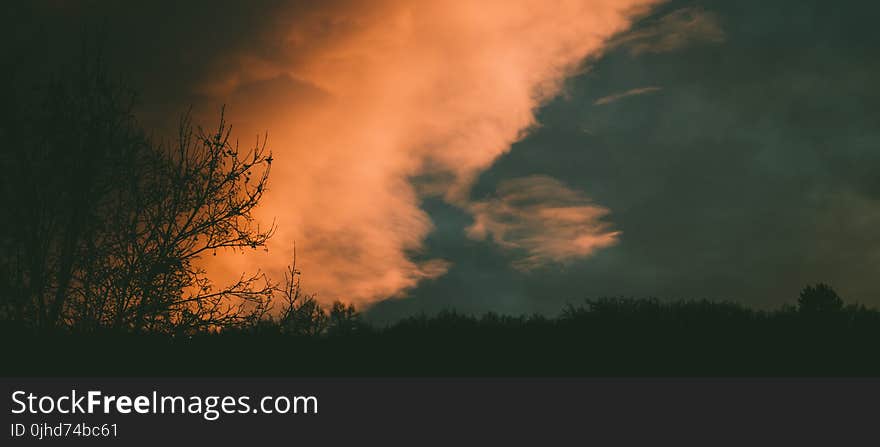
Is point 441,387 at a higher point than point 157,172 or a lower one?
lower

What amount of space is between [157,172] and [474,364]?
10.3m

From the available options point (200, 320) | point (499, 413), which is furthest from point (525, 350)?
point (200, 320)

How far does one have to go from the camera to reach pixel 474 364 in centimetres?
1023

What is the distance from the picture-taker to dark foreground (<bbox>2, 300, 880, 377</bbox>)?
9.71 m

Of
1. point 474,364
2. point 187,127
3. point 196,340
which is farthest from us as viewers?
point 187,127

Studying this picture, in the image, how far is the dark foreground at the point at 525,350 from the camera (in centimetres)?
971

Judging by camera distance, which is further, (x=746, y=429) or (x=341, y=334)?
(x=341, y=334)

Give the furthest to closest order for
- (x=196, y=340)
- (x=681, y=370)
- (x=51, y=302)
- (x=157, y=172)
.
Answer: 1. (x=157, y=172)
2. (x=51, y=302)
3. (x=196, y=340)
4. (x=681, y=370)

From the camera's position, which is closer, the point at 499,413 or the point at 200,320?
the point at 499,413

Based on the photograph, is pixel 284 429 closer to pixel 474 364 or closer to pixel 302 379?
pixel 302 379

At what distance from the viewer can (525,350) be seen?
10438 mm

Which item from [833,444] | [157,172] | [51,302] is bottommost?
[833,444]

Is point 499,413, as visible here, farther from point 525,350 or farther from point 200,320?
point 200,320

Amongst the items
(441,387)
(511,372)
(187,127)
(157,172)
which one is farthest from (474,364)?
(187,127)
